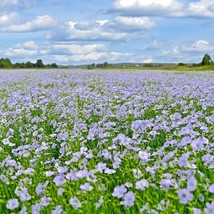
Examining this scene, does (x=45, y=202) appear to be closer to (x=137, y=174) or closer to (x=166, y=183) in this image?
(x=137, y=174)

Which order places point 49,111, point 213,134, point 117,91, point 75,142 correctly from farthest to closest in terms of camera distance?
1. point 117,91
2. point 49,111
3. point 75,142
4. point 213,134

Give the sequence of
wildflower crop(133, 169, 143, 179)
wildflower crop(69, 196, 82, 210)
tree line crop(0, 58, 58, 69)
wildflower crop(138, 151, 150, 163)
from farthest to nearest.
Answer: tree line crop(0, 58, 58, 69) < wildflower crop(138, 151, 150, 163) < wildflower crop(133, 169, 143, 179) < wildflower crop(69, 196, 82, 210)

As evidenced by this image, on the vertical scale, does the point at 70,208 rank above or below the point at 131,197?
below

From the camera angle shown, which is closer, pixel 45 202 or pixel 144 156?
pixel 45 202

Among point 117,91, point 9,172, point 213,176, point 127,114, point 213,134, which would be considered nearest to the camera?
point 213,176

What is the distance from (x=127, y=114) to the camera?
24.9 feet

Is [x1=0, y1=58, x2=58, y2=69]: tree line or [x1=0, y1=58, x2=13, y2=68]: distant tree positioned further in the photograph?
[x1=0, y1=58, x2=13, y2=68]: distant tree

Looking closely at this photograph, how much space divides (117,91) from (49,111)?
384 cm

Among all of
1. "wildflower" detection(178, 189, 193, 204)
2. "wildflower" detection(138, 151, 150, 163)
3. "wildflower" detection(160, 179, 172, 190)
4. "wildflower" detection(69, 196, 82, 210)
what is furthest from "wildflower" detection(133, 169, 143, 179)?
"wildflower" detection(178, 189, 193, 204)

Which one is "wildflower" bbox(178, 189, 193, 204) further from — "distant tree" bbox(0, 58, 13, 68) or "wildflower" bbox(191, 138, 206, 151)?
"distant tree" bbox(0, 58, 13, 68)

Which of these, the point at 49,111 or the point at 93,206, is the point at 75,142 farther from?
the point at 49,111

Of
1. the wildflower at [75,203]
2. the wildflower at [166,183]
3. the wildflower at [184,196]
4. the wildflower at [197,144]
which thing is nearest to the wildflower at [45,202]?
the wildflower at [75,203]

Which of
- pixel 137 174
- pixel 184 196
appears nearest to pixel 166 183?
pixel 184 196

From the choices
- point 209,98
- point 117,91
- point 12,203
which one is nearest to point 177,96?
point 209,98
